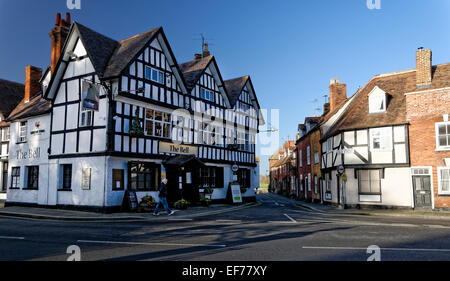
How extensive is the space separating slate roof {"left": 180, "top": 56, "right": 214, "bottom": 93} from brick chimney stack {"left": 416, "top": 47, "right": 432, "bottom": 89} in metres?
15.2

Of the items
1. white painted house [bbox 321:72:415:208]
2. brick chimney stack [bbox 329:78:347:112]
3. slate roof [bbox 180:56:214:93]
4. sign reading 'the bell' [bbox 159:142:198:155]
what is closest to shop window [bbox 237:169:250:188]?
sign reading 'the bell' [bbox 159:142:198:155]

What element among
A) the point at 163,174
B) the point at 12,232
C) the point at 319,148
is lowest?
the point at 12,232

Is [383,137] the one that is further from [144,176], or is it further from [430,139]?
[144,176]

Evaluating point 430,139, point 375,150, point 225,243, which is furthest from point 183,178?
point 430,139

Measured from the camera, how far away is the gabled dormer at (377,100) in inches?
931

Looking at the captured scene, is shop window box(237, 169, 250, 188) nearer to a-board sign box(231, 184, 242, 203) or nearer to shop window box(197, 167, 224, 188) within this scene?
a-board sign box(231, 184, 242, 203)

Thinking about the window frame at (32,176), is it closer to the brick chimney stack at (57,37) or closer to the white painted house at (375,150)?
the brick chimney stack at (57,37)

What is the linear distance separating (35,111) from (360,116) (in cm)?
2306

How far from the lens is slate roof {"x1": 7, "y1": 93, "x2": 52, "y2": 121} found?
22577mm

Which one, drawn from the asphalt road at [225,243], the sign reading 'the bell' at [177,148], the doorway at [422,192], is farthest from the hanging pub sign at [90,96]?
the doorway at [422,192]

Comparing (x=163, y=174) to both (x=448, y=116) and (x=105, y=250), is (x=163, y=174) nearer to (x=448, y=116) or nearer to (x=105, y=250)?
(x=105, y=250)

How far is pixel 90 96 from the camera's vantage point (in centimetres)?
1739
